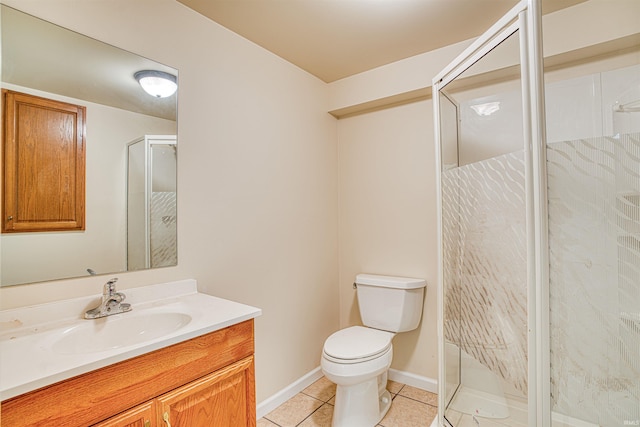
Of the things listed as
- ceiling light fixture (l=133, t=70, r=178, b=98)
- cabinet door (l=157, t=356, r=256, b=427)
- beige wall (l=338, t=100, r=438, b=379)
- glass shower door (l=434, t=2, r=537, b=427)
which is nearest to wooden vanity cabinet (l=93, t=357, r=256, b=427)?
cabinet door (l=157, t=356, r=256, b=427)

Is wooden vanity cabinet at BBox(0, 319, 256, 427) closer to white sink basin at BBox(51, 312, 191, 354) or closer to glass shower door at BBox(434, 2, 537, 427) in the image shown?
white sink basin at BBox(51, 312, 191, 354)

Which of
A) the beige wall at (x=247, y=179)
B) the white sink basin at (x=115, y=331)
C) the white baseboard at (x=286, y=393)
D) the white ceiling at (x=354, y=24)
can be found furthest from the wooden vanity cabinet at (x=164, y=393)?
the white ceiling at (x=354, y=24)

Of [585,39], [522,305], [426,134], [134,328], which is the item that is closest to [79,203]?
[134,328]

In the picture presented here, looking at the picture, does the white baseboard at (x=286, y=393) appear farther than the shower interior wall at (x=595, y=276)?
Yes

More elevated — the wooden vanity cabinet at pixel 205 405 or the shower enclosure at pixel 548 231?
the shower enclosure at pixel 548 231

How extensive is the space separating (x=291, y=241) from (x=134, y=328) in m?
1.10

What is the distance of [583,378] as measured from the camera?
3.40 feet

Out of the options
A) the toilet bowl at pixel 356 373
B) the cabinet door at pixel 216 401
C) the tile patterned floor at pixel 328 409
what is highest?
the cabinet door at pixel 216 401

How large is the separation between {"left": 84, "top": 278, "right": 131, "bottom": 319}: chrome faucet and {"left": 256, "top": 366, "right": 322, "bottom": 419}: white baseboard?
3.51 ft

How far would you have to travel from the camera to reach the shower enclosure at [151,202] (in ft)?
4.40

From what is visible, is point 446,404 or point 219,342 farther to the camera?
point 446,404

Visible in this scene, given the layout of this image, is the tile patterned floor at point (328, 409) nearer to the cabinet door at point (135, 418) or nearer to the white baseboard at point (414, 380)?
→ the white baseboard at point (414, 380)

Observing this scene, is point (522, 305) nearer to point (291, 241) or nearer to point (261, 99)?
point (291, 241)

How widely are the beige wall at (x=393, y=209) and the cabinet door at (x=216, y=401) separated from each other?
1.38m
